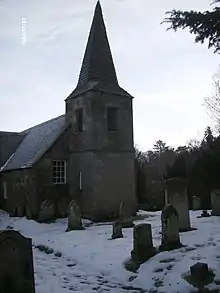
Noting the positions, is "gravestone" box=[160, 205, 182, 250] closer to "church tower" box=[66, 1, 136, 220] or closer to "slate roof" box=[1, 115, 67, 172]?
"church tower" box=[66, 1, 136, 220]

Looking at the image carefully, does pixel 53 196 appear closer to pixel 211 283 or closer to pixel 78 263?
pixel 78 263

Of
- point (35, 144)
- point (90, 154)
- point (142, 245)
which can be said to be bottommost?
point (142, 245)

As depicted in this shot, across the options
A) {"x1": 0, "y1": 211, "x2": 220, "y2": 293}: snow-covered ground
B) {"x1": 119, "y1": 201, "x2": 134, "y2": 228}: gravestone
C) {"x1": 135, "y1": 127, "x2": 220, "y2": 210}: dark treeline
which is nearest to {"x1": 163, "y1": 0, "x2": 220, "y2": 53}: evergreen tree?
{"x1": 0, "y1": 211, "x2": 220, "y2": 293}: snow-covered ground

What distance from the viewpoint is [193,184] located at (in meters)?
35.5

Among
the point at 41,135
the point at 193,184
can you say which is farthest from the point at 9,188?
the point at 193,184

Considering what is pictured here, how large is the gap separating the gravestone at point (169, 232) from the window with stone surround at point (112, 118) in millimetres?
13602

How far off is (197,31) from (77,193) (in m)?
18.3

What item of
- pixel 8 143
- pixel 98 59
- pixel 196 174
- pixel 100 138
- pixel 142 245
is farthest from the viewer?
pixel 196 174

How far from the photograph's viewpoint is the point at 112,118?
25.2 meters

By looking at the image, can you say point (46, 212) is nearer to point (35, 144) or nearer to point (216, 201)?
point (35, 144)

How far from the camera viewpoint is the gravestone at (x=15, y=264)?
7785 millimetres

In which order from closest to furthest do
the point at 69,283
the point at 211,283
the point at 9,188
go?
the point at 211,283, the point at 69,283, the point at 9,188

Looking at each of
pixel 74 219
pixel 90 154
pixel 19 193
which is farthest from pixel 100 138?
pixel 19 193

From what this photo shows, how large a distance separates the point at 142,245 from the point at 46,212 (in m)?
12.7
